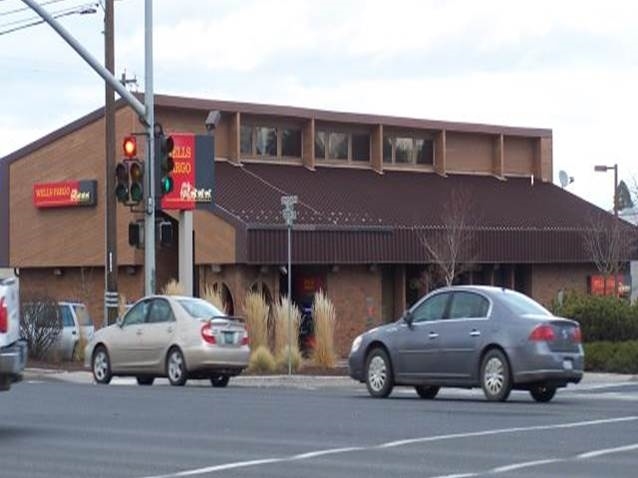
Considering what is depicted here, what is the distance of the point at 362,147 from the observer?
52.1 meters

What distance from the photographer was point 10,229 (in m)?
50.5

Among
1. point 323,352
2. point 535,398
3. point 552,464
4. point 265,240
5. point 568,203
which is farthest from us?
point 568,203

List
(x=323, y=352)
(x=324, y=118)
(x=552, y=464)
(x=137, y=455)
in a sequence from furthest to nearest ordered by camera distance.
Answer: (x=324, y=118) → (x=323, y=352) → (x=137, y=455) → (x=552, y=464)

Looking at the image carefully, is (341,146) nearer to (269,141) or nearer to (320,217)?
(269,141)

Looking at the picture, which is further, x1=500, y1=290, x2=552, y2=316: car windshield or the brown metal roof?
the brown metal roof

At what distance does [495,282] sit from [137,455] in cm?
3736

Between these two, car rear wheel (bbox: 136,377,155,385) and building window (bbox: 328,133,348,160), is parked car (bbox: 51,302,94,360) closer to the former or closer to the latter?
car rear wheel (bbox: 136,377,155,385)

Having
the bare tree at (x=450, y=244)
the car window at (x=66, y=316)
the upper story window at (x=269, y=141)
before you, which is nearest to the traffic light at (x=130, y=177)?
the car window at (x=66, y=316)

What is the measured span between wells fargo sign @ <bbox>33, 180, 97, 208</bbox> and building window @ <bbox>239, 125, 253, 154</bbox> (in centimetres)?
522

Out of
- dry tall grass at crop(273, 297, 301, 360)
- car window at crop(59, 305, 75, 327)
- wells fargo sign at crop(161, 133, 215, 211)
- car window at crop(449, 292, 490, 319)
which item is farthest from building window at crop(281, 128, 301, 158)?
car window at crop(449, 292, 490, 319)

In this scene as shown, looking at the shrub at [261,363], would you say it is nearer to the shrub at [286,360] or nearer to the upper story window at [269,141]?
the shrub at [286,360]

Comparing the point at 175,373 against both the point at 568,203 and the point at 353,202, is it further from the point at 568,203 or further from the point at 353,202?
the point at 568,203

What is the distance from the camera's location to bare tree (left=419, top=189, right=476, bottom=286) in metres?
46.0

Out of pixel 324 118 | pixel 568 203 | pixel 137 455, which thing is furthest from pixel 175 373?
pixel 568 203
